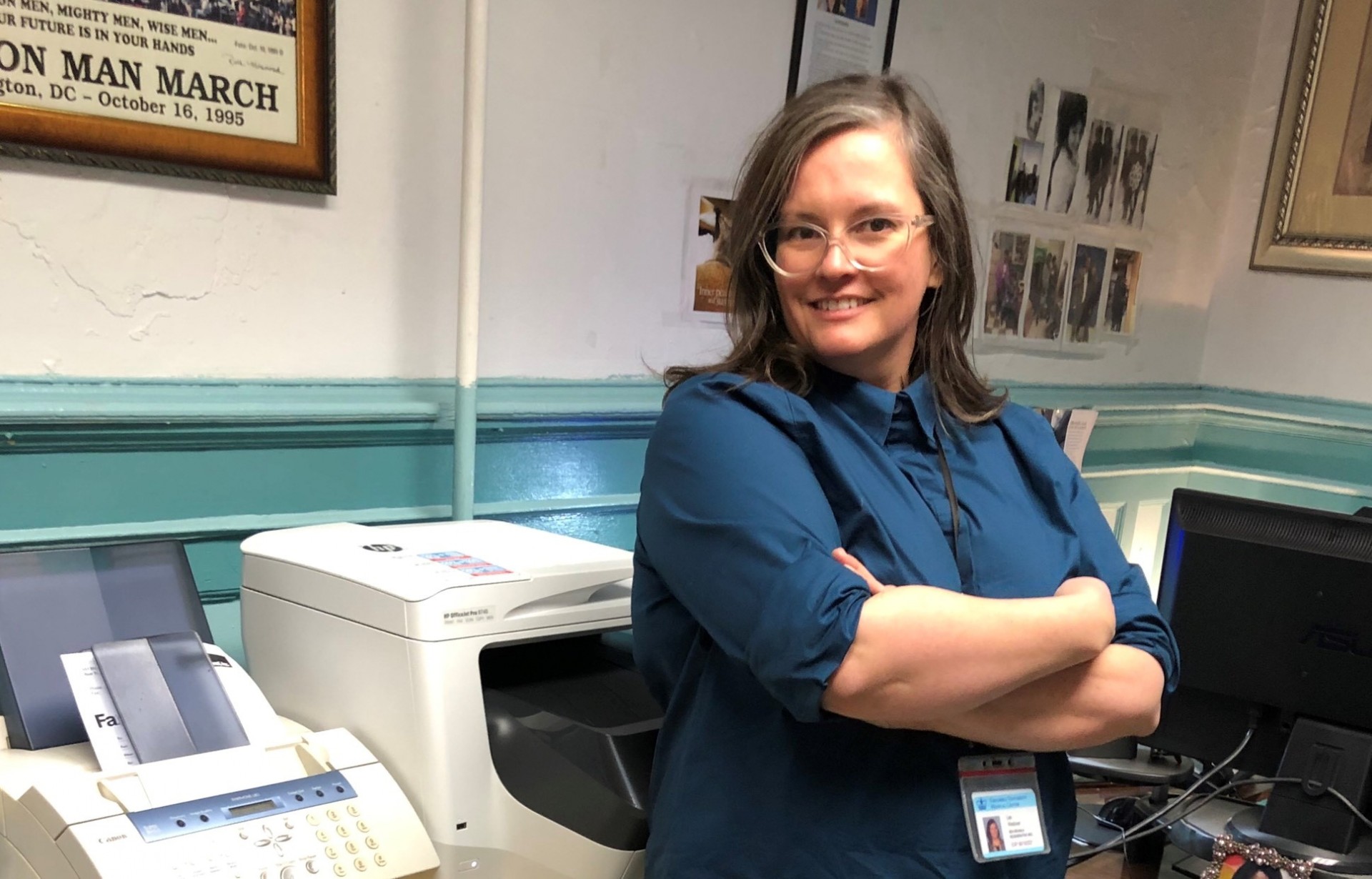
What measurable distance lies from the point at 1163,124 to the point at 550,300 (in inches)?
76.7

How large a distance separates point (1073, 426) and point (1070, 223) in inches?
20.1

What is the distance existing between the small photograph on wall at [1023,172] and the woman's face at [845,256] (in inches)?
62.6

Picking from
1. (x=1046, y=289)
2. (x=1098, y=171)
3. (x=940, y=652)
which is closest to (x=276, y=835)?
(x=940, y=652)

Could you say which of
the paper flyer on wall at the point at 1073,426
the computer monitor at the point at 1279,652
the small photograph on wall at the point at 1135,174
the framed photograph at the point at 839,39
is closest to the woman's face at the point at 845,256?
the computer monitor at the point at 1279,652

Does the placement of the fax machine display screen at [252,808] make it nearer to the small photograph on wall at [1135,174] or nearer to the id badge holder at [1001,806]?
the id badge holder at [1001,806]

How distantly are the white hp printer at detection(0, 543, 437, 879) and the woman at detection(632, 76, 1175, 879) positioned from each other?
0.99 ft

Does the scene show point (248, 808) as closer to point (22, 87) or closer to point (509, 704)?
point (509, 704)

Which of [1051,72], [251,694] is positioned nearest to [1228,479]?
[1051,72]

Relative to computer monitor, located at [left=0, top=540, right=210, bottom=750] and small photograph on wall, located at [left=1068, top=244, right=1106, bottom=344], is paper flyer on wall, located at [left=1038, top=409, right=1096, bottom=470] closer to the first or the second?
small photograph on wall, located at [left=1068, top=244, right=1106, bottom=344]

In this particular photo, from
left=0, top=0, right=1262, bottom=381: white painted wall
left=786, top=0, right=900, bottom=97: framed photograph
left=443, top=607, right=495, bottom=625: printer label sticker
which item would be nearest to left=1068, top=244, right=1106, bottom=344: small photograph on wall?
left=0, top=0, right=1262, bottom=381: white painted wall

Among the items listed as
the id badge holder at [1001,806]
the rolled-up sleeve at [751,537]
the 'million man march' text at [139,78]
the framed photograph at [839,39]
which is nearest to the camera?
the rolled-up sleeve at [751,537]

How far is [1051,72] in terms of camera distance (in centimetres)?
256

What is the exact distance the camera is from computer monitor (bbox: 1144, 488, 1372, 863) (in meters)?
1.39

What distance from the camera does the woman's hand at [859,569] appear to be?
36.4 inches
